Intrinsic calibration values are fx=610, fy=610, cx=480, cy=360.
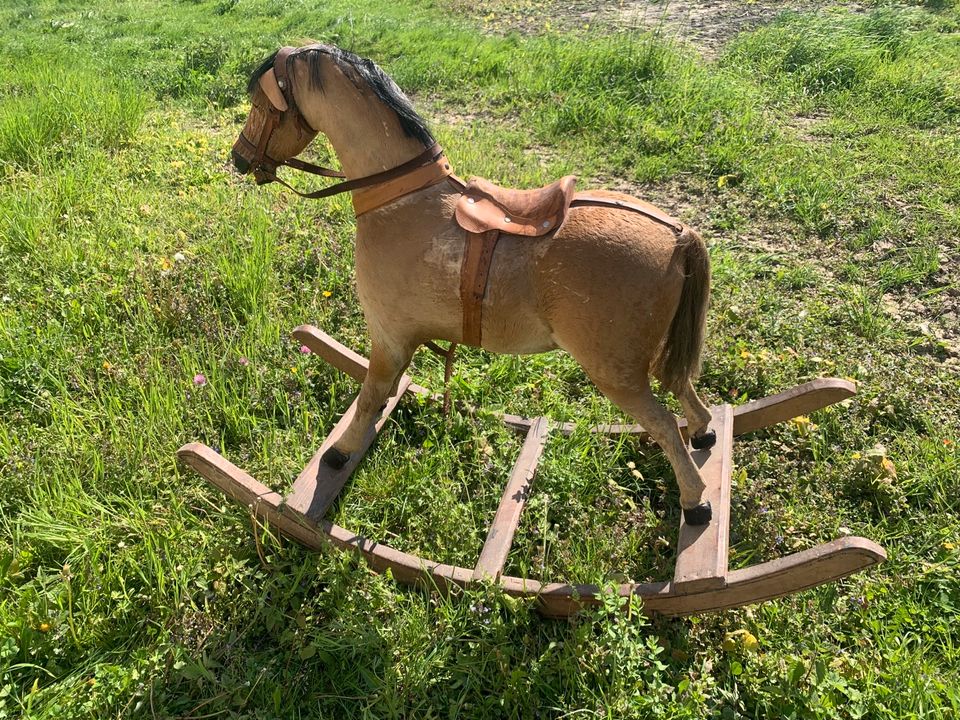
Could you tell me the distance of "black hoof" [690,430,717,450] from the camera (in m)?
2.65

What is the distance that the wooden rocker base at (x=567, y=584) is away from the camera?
2004 mm

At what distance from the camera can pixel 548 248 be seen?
1.93 metres

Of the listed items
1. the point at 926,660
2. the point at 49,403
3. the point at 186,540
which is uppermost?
the point at 49,403

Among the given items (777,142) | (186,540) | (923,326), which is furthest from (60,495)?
(777,142)

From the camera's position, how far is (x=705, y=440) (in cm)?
265

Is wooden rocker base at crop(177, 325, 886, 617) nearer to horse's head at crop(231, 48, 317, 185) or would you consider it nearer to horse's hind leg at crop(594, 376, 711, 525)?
horse's hind leg at crop(594, 376, 711, 525)

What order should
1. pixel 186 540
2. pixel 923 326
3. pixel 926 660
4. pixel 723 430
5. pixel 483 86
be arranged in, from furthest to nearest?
pixel 483 86 < pixel 923 326 < pixel 723 430 < pixel 186 540 < pixel 926 660

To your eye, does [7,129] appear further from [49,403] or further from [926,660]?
[926,660]

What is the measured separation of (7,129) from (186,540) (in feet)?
14.2

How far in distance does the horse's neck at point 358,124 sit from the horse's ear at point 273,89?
6 centimetres

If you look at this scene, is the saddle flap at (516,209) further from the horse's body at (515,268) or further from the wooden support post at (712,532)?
the wooden support post at (712,532)

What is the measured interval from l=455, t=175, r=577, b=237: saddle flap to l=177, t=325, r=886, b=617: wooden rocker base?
1.14 meters

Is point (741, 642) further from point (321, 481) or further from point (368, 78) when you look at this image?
point (368, 78)

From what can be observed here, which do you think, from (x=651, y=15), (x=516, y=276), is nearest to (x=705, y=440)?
(x=516, y=276)
